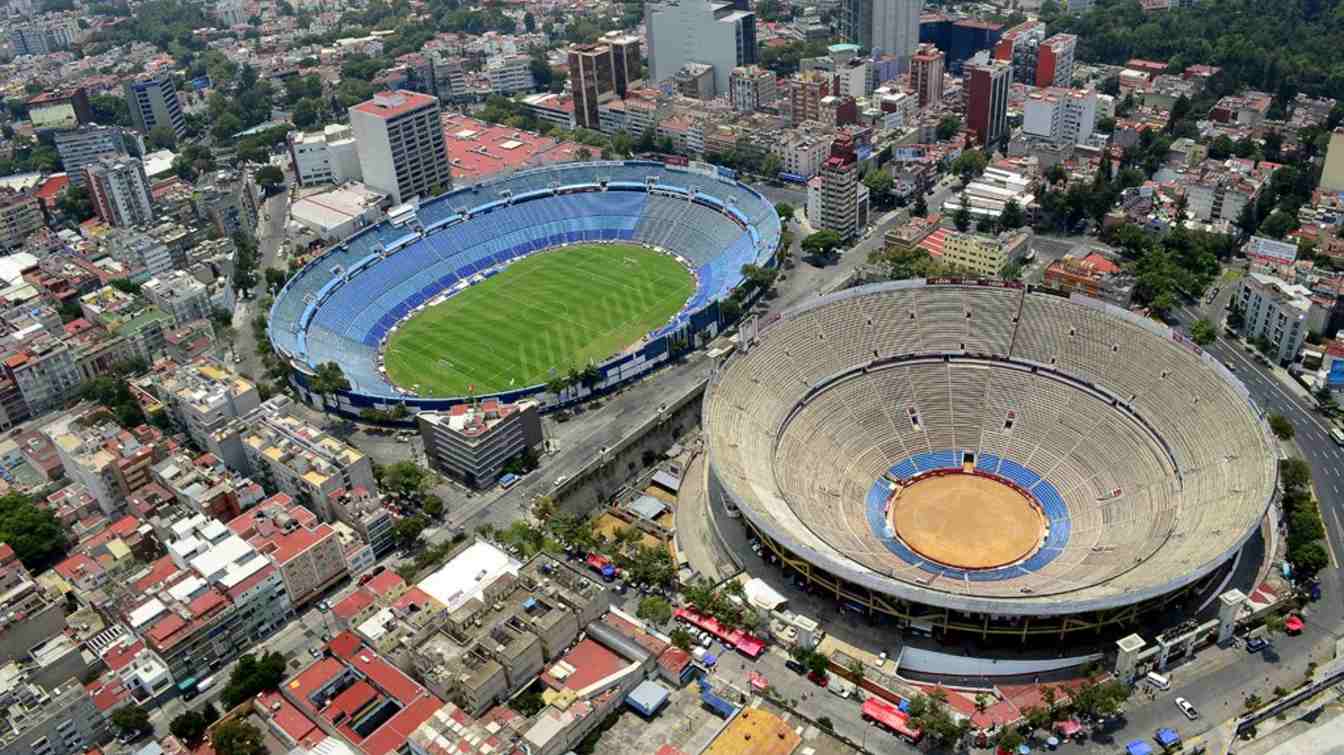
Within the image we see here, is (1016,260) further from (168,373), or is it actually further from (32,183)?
(32,183)

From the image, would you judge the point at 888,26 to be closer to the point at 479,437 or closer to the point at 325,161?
the point at 325,161

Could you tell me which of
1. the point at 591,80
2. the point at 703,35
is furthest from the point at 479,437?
the point at 703,35

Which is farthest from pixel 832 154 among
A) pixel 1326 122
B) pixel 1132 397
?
pixel 1326 122

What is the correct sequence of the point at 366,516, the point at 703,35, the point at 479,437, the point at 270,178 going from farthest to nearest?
the point at 703,35 < the point at 270,178 < the point at 479,437 < the point at 366,516

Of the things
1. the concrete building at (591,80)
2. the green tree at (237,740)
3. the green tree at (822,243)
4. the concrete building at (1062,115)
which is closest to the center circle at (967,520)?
the green tree at (822,243)

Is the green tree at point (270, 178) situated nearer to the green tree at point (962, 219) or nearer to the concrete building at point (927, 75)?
the green tree at point (962, 219)
